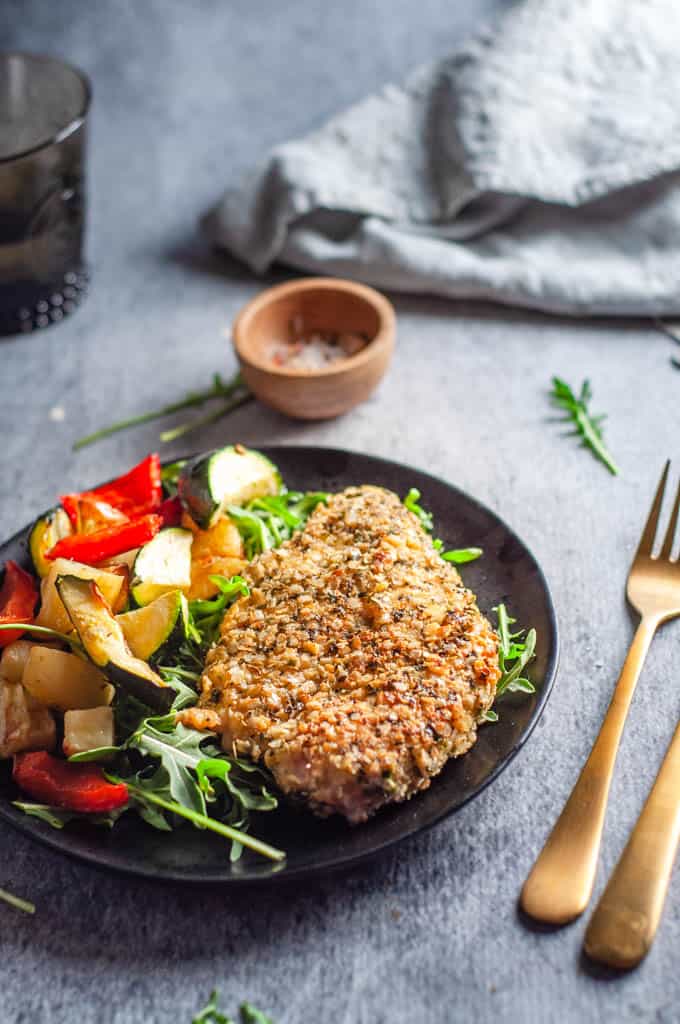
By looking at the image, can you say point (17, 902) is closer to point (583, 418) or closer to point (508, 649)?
point (508, 649)

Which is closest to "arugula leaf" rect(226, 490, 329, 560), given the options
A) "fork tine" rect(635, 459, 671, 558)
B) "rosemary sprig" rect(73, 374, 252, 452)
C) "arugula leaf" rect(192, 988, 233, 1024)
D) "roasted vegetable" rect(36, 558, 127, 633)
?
"roasted vegetable" rect(36, 558, 127, 633)

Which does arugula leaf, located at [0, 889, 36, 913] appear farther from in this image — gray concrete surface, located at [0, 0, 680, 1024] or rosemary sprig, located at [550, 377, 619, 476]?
rosemary sprig, located at [550, 377, 619, 476]

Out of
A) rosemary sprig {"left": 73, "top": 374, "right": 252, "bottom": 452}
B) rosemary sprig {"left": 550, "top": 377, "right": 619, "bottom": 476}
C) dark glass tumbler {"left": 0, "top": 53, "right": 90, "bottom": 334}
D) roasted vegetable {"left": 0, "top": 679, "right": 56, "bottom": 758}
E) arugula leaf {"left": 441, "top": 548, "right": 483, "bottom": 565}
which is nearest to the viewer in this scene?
roasted vegetable {"left": 0, "top": 679, "right": 56, "bottom": 758}

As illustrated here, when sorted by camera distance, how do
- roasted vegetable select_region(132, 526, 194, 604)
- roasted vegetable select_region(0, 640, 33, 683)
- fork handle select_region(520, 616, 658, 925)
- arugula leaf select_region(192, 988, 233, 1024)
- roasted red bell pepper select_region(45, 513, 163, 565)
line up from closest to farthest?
arugula leaf select_region(192, 988, 233, 1024) → fork handle select_region(520, 616, 658, 925) → roasted vegetable select_region(0, 640, 33, 683) → roasted vegetable select_region(132, 526, 194, 604) → roasted red bell pepper select_region(45, 513, 163, 565)

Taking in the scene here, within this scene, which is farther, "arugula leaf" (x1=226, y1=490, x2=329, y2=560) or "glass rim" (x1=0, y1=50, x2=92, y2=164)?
"glass rim" (x1=0, y1=50, x2=92, y2=164)

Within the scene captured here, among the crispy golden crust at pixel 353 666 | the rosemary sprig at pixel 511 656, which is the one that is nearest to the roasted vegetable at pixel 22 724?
the crispy golden crust at pixel 353 666

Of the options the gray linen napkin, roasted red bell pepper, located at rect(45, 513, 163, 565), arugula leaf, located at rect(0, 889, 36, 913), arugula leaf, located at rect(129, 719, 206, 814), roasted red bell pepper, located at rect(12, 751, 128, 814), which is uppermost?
the gray linen napkin

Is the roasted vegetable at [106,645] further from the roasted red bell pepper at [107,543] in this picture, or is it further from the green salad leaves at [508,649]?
the green salad leaves at [508,649]
